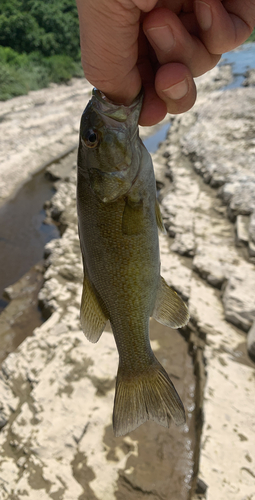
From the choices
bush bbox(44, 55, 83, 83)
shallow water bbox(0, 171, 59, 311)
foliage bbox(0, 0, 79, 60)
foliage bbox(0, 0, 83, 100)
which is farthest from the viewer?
foliage bbox(0, 0, 79, 60)

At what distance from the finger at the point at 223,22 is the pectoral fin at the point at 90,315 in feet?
4.55

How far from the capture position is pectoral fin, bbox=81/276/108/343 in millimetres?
1770

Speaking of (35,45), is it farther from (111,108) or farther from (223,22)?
(111,108)

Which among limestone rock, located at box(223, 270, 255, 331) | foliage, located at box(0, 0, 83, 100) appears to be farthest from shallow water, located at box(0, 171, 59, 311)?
foliage, located at box(0, 0, 83, 100)

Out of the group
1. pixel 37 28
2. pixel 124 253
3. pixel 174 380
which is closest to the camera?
pixel 124 253

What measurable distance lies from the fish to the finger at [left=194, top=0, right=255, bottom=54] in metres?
0.50

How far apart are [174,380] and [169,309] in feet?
7.03

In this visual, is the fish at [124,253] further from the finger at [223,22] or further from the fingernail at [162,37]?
the finger at [223,22]

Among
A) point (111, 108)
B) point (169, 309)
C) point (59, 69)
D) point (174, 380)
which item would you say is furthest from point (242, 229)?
point (59, 69)

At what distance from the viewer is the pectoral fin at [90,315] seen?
177 cm

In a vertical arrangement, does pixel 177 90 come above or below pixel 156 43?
below

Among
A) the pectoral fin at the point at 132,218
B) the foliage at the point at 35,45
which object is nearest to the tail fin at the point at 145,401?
the pectoral fin at the point at 132,218

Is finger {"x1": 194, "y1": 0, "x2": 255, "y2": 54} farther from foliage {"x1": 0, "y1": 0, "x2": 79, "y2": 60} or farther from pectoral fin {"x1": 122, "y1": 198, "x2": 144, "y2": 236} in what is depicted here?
foliage {"x1": 0, "y1": 0, "x2": 79, "y2": 60}

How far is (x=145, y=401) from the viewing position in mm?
1864
